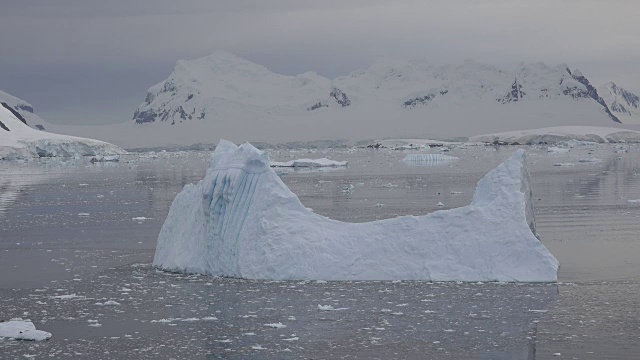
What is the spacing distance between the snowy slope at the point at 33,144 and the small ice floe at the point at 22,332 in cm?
7859

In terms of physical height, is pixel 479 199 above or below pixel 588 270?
above

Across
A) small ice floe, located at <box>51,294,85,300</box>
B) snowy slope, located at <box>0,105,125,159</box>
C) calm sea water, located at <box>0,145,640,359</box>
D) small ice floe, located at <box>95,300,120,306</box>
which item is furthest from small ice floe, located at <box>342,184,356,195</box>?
snowy slope, located at <box>0,105,125,159</box>

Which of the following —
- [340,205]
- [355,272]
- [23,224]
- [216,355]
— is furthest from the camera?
[340,205]

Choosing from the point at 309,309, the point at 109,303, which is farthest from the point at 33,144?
the point at 309,309

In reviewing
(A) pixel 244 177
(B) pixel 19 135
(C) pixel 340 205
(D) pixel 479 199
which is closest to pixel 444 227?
(D) pixel 479 199

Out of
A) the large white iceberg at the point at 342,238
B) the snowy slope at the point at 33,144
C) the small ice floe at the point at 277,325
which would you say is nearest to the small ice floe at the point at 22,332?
the small ice floe at the point at 277,325

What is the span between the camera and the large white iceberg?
45.2 ft

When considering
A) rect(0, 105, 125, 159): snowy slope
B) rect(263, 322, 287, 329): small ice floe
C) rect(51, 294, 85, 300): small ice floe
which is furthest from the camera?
rect(0, 105, 125, 159): snowy slope

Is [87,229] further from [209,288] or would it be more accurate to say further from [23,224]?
[209,288]

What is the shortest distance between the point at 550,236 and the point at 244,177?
661 cm

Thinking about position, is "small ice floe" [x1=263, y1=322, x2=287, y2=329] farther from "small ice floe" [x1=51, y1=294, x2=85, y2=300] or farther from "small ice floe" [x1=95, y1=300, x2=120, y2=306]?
"small ice floe" [x1=51, y1=294, x2=85, y2=300]

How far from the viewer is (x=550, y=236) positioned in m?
18.3

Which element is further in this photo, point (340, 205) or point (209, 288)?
point (340, 205)

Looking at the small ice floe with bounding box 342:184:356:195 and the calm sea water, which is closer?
the calm sea water
